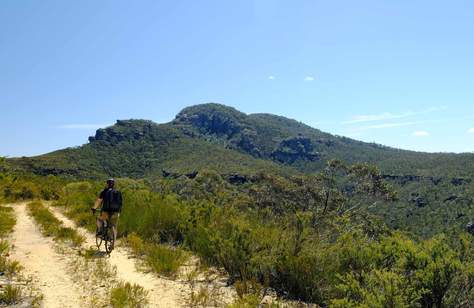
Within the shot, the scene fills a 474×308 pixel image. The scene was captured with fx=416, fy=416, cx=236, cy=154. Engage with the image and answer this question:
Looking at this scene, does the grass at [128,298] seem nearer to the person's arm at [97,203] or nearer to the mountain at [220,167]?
the person's arm at [97,203]

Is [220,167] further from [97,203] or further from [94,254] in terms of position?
[94,254]

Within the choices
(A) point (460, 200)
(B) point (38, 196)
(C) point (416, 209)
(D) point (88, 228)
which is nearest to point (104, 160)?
(C) point (416, 209)

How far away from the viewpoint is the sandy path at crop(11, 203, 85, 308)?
262 inches

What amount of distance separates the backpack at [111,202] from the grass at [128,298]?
14.1 ft

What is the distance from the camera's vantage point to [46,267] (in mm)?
8578

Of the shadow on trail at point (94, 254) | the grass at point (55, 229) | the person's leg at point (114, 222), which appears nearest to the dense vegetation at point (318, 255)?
the person's leg at point (114, 222)

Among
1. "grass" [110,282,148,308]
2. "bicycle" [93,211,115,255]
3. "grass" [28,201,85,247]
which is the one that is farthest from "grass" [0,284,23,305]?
"grass" [28,201,85,247]

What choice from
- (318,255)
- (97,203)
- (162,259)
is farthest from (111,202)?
(318,255)

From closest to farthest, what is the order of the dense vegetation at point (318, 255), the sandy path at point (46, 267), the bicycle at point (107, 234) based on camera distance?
the dense vegetation at point (318, 255) < the sandy path at point (46, 267) < the bicycle at point (107, 234)

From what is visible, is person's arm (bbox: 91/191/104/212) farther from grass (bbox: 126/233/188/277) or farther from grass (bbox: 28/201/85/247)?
grass (bbox: 126/233/188/277)

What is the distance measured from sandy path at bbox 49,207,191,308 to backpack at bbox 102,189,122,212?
1177 mm

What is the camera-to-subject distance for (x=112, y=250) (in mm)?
10633

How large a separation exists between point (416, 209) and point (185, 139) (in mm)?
89909

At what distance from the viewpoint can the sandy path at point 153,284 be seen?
679 cm
